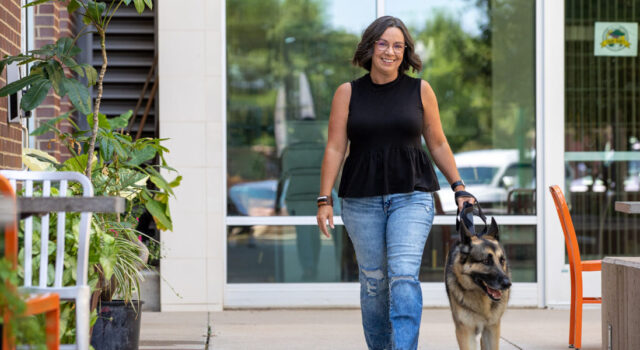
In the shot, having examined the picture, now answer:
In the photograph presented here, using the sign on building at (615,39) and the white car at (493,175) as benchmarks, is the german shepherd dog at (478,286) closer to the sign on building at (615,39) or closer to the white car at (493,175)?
the white car at (493,175)

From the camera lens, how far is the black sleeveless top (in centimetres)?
392

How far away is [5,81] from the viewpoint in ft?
15.1

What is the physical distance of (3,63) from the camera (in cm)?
392

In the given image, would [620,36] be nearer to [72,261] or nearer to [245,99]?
[245,99]

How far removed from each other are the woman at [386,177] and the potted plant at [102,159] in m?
1.07

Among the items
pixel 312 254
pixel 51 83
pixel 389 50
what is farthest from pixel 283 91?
pixel 51 83

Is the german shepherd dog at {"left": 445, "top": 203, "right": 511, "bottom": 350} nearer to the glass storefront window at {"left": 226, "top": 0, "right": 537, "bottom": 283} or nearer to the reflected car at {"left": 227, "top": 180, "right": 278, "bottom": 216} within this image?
the glass storefront window at {"left": 226, "top": 0, "right": 537, "bottom": 283}

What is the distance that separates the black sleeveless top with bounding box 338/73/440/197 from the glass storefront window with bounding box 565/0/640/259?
3473 millimetres

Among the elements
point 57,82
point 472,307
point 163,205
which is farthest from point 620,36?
point 57,82

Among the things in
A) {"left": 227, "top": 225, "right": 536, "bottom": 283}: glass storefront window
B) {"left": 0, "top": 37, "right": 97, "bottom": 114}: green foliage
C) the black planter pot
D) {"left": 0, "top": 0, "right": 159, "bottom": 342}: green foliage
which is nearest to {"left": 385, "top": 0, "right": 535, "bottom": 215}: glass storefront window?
{"left": 227, "top": 225, "right": 536, "bottom": 283}: glass storefront window

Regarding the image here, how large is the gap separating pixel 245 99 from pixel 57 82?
3.13 m

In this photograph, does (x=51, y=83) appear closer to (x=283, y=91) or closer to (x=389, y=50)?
(x=389, y=50)

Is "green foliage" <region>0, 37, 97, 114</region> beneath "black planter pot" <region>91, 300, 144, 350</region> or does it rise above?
above

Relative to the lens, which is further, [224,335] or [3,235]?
[224,335]
